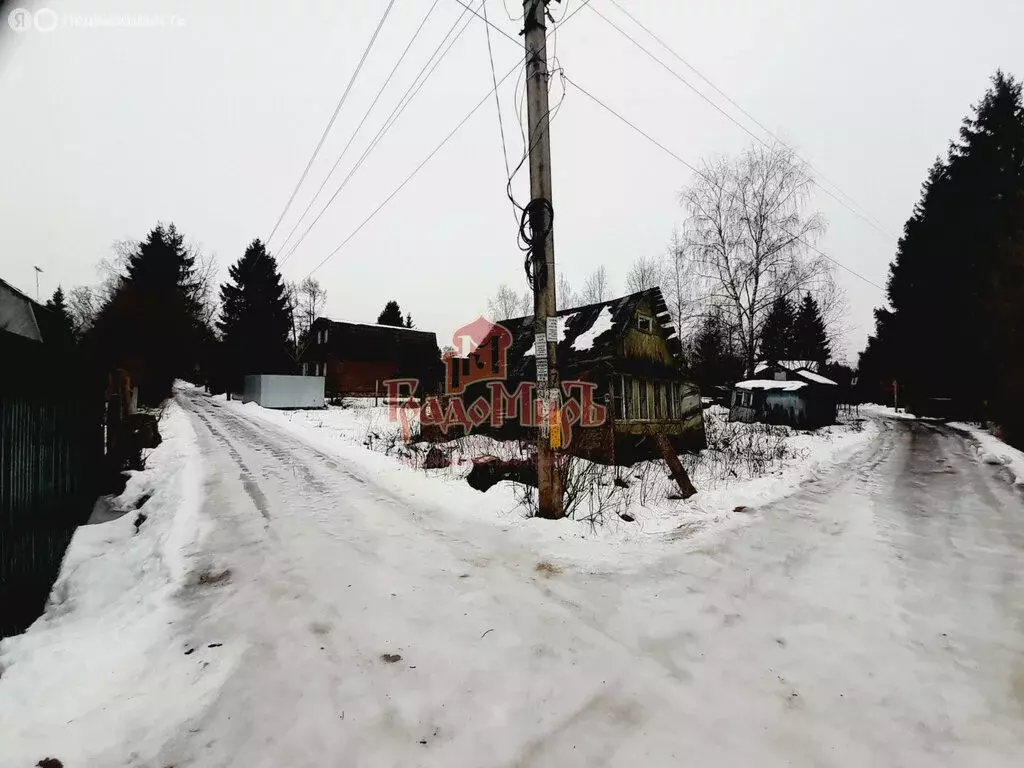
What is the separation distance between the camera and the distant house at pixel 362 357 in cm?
3609

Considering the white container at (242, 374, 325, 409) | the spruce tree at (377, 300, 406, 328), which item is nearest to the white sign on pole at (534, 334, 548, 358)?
the white container at (242, 374, 325, 409)

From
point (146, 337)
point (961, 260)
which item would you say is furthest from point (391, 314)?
point (961, 260)

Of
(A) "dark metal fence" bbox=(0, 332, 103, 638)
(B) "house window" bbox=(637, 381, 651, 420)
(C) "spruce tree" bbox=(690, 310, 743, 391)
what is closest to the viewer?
(A) "dark metal fence" bbox=(0, 332, 103, 638)

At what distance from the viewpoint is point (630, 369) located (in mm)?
14422

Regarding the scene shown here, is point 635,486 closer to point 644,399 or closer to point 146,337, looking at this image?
point 644,399

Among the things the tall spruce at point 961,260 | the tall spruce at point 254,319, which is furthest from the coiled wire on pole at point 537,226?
the tall spruce at point 254,319

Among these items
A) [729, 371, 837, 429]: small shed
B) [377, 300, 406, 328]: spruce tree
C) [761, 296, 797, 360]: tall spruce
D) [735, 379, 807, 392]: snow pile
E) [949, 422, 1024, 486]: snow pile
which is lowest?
[949, 422, 1024, 486]: snow pile

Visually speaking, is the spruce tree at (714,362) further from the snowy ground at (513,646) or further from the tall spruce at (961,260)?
the snowy ground at (513,646)

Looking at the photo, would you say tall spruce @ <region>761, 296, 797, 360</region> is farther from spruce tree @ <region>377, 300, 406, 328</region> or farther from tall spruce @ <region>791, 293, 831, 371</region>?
spruce tree @ <region>377, 300, 406, 328</region>

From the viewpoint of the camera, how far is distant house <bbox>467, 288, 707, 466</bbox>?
545 inches

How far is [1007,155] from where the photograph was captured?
26156 millimetres

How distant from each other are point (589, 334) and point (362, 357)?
26758 millimetres

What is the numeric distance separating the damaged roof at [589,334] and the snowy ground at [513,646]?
8187 mm

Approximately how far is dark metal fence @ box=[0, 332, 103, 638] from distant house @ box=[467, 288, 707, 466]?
30.3ft
